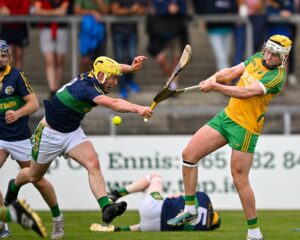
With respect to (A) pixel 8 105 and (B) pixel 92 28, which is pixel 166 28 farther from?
(A) pixel 8 105

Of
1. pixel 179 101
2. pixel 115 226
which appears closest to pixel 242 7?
pixel 179 101

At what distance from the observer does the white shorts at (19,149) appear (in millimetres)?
13820

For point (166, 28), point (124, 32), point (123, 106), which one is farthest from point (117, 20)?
point (123, 106)

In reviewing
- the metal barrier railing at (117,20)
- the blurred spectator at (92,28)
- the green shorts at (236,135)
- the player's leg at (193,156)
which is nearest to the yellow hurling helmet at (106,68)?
the player's leg at (193,156)

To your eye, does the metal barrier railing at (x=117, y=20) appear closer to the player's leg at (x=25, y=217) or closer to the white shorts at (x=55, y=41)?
the white shorts at (x=55, y=41)

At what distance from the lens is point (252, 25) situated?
65.5ft

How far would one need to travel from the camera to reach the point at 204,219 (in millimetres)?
13695

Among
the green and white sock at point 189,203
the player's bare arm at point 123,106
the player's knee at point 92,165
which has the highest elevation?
the player's bare arm at point 123,106

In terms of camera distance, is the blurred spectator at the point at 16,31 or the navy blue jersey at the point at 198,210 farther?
the blurred spectator at the point at 16,31

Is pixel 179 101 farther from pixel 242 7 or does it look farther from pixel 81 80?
pixel 81 80

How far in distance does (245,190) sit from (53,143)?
2437mm

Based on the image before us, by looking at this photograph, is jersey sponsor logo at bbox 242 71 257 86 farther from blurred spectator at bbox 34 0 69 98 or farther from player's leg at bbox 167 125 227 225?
blurred spectator at bbox 34 0 69 98

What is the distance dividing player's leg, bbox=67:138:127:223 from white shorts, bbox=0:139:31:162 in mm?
1260

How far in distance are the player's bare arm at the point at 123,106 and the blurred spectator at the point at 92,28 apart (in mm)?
7324
